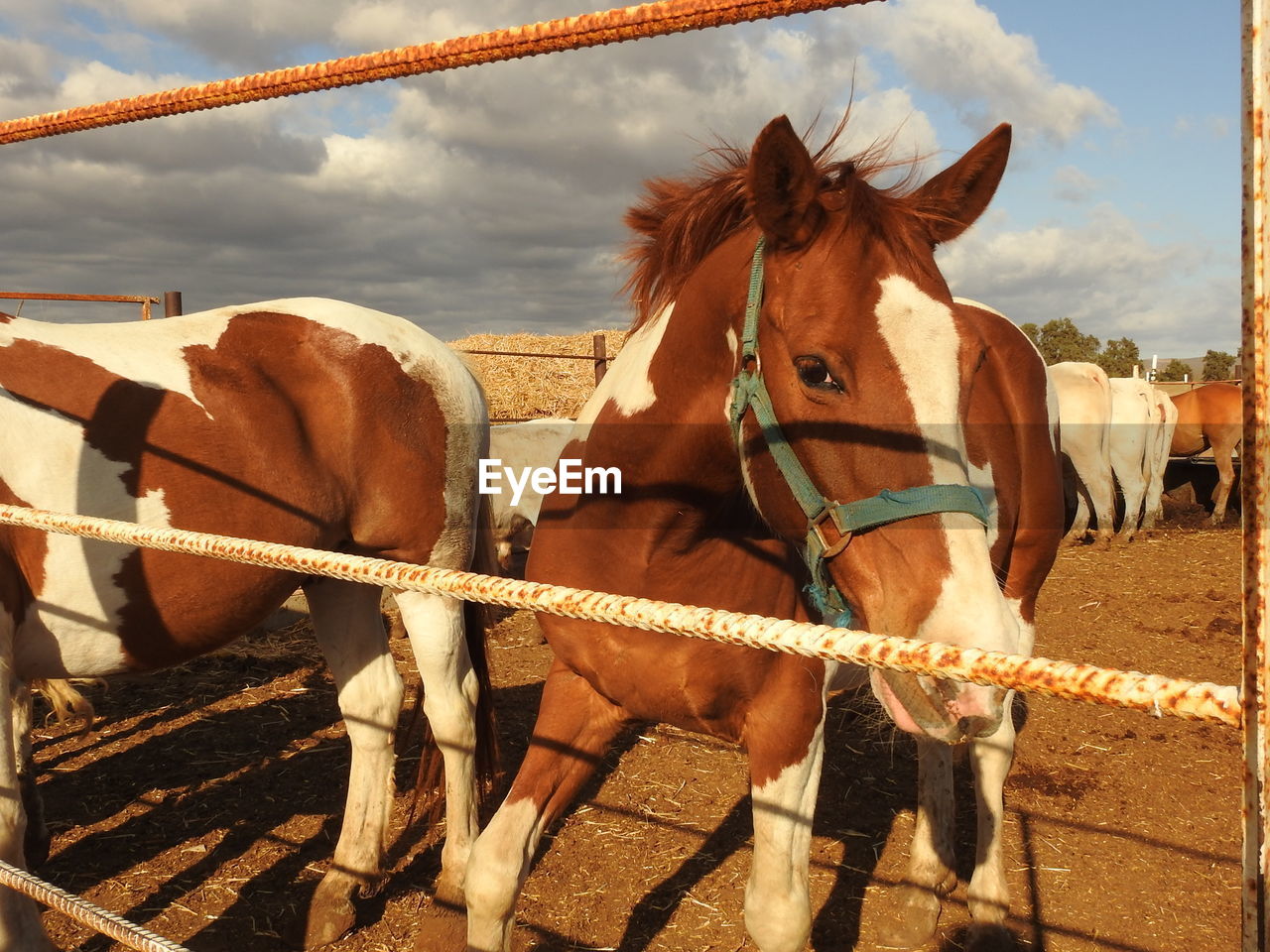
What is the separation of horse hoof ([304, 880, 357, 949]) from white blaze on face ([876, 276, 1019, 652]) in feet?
8.08

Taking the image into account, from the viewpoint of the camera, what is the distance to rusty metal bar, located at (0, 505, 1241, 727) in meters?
0.71

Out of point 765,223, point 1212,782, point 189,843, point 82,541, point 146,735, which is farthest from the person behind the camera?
point 146,735

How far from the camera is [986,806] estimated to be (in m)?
3.06

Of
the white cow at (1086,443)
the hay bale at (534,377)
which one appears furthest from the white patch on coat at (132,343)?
the white cow at (1086,443)

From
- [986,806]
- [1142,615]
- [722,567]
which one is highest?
[722,567]

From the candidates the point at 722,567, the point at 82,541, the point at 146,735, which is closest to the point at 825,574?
the point at 722,567

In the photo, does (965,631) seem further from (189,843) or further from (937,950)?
(189,843)

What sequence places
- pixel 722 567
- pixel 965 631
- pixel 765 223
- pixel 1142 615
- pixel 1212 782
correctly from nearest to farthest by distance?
pixel 965 631 → pixel 765 223 → pixel 722 567 → pixel 1212 782 → pixel 1142 615

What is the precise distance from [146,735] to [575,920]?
293 centimetres

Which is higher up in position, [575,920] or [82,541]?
[82,541]

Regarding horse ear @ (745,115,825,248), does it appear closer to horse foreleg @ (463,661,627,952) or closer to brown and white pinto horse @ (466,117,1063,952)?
brown and white pinto horse @ (466,117,1063,952)

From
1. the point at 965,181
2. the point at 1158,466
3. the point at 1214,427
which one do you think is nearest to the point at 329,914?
the point at 965,181

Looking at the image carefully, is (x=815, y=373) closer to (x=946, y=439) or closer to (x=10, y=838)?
(x=946, y=439)

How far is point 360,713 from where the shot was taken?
3293mm
